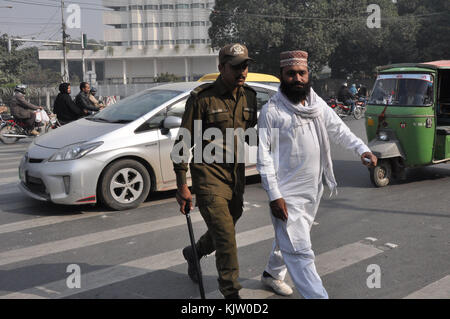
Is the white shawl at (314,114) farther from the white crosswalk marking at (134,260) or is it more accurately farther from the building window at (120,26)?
the building window at (120,26)

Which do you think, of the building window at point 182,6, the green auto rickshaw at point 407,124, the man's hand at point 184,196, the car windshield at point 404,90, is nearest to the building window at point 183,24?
the building window at point 182,6

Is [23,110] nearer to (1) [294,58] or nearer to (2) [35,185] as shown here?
(2) [35,185]

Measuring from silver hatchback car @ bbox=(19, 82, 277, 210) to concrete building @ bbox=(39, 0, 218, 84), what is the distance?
78175mm

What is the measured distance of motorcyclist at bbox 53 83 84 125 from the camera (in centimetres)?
1034

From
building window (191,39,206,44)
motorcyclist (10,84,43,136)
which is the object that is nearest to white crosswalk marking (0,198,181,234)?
motorcyclist (10,84,43,136)

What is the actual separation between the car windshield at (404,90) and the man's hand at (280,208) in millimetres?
5417

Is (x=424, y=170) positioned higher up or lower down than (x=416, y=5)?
lower down

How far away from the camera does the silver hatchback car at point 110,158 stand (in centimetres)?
595

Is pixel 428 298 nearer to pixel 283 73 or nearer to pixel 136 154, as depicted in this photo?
pixel 283 73

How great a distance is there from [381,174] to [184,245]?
4.16m

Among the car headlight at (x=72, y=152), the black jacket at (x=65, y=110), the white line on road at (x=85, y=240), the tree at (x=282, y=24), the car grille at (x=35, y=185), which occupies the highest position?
the tree at (x=282, y=24)
